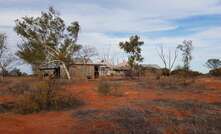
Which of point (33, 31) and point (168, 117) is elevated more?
point (33, 31)

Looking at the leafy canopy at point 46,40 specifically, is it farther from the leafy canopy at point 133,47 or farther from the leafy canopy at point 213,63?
the leafy canopy at point 213,63

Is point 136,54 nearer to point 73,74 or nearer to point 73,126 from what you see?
point 73,74

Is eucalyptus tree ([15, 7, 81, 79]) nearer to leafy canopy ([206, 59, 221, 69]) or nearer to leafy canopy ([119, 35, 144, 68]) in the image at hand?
leafy canopy ([119, 35, 144, 68])

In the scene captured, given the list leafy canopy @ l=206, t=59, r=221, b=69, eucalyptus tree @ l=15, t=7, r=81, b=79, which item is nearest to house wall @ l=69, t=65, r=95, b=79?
eucalyptus tree @ l=15, t=7, r=81, b=79

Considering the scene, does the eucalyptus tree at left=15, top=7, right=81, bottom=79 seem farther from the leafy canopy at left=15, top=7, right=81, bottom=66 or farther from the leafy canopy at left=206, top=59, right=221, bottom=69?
the leafy canopy at left=206, top=59, right=221, bottom=69

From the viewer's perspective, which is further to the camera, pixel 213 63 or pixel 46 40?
pixel 213 63

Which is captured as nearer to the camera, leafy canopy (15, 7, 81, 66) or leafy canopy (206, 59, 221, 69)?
leafy canopy (15, 7, 81, 66)

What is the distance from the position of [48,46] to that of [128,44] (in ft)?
36.4

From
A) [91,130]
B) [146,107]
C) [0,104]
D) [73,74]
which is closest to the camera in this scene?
[91,130]

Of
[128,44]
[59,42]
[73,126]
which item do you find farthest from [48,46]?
[73,126]

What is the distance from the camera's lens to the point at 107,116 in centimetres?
1090

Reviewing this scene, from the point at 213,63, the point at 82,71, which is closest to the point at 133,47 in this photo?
the point at 82,71

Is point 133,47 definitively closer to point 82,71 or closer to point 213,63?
point 82,71

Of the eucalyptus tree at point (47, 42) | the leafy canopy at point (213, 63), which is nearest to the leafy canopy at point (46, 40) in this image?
the eucalyptus tree at point (47, 42)
